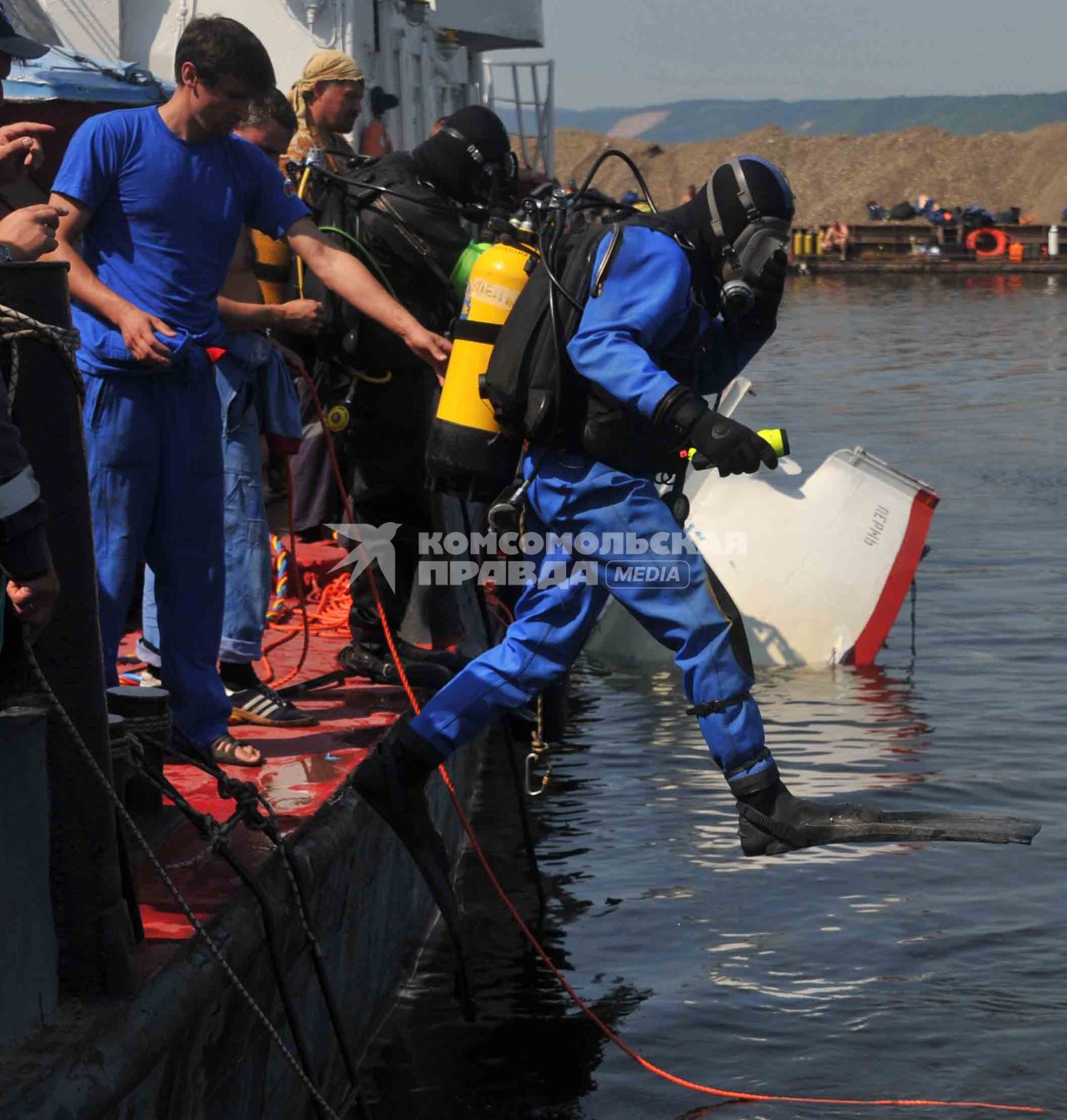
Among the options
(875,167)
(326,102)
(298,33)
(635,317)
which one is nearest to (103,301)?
(635,317)

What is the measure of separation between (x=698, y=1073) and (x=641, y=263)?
2221 mm

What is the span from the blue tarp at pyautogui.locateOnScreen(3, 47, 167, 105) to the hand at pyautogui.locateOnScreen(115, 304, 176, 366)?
6913 millimetres

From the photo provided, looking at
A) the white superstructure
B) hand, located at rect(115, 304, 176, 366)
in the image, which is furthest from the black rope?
the white superstructure

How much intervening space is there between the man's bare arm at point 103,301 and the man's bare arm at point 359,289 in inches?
28.3

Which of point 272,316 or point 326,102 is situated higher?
point 326,102

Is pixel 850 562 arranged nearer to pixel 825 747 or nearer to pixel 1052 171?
pixel 825 747

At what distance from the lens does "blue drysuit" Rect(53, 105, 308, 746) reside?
5.05 m

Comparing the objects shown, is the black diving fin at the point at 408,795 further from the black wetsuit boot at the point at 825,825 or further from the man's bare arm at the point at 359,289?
the man's bare arm at the point at 359,289

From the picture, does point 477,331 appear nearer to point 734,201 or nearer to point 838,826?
point 734,201

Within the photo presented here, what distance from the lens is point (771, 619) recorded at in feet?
32.9

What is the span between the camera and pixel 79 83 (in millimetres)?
11445

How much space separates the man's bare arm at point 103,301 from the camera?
16.0 ft

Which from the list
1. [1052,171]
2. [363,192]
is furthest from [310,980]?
[1052,171]

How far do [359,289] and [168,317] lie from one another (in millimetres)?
686
